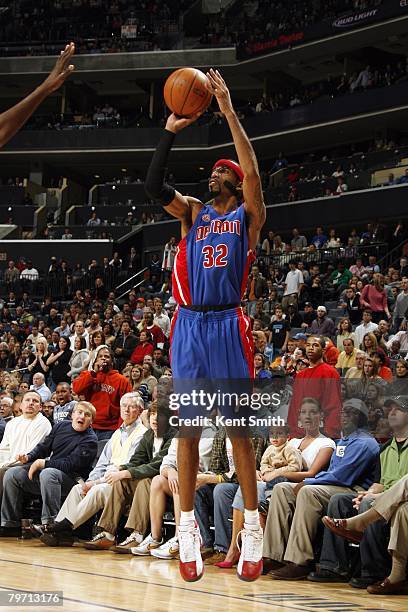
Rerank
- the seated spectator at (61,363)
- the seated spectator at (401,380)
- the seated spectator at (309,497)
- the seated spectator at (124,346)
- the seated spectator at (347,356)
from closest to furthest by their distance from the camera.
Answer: the seated spectator at (309,497)
the seated spectator at (401,380)
the seated spectator at (347,356)
the seated spectator at (124,346)
the seated spectator at (61,363)

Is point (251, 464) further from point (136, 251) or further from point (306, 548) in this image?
point (136, 251)

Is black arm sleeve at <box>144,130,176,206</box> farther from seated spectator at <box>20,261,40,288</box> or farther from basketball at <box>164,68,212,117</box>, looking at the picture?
seated spectator at <box>20,261,40,288</box>

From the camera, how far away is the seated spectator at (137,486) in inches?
363

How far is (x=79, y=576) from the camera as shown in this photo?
24.7 feet

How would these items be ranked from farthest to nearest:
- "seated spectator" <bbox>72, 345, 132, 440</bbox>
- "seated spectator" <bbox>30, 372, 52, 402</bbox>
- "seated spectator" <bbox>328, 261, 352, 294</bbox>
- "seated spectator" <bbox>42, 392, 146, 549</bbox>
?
"seated spectator" <bbox>328, 261, 352, 294</bbox>, "seated spectator" <bbox>30, 372, 52, 402</bbox>, "seated spectator" <bbox>72, 345, 132, 440</bbox>, "seated spectator" <bbox>42, 392, 146, 549</bbox>

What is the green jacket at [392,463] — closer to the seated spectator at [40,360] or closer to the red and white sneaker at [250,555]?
the red and white sneaker at [250,555]

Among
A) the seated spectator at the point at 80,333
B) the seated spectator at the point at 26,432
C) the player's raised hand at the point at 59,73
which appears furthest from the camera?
the seated spectator at the point at 80,333

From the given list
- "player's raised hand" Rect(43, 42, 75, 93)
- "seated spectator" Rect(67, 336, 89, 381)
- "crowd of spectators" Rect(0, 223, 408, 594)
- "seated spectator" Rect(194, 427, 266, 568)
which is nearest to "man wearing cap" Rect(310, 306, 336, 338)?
"crowd of spectators" Rect(0, 223, 408, 594)

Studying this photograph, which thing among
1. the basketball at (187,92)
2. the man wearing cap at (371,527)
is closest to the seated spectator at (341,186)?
the man wearing cap at (371,527)

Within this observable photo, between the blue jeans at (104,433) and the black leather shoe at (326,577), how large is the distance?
3.94m

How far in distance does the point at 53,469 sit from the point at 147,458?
1.16 metres

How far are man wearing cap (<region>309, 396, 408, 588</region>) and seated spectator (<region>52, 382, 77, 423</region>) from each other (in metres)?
4.51

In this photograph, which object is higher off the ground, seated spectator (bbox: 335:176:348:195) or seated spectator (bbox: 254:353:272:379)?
seated spectator (bbox: 335:176:348:195)

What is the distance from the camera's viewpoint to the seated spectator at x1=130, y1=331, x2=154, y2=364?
576 inches
